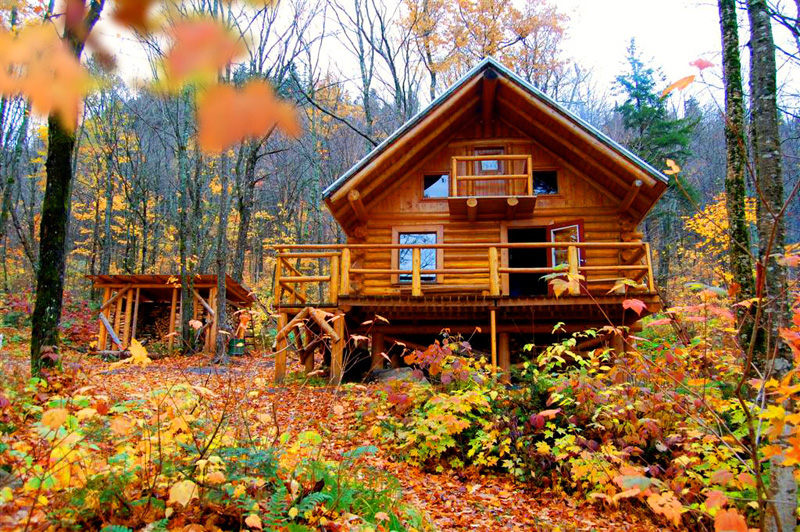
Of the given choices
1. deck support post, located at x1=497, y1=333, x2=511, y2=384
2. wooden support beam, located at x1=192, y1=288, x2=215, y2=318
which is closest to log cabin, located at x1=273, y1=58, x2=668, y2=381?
deck support post, located at x1=497, y1=333, x2=511, y2=384

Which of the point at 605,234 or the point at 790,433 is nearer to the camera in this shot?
the point at 790,433

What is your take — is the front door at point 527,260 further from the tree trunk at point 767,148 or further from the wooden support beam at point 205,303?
the wooden support beam at point 205,303

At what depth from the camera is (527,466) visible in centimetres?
618

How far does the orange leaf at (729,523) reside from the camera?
2.26m

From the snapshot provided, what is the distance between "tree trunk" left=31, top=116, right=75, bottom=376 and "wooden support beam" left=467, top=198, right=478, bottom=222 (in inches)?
320

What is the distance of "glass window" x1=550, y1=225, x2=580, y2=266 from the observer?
39.8 ft

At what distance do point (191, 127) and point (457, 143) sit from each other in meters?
11.5

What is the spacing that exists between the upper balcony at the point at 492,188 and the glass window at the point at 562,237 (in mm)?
A: 865

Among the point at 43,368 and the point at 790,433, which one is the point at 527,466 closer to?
the point at 790,433

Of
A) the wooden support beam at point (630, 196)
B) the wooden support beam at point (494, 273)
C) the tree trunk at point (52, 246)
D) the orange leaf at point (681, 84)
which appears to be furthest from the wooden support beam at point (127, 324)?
the orange leaf at point (681, 84)

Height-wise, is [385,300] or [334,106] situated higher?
[334,106]

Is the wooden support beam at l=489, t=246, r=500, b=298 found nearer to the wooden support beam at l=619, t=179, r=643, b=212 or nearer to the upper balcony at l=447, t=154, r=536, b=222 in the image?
the upper balcony at l=447, t=154, r=536, b=222

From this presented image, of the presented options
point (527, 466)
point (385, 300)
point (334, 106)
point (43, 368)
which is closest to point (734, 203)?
point (527, 466)

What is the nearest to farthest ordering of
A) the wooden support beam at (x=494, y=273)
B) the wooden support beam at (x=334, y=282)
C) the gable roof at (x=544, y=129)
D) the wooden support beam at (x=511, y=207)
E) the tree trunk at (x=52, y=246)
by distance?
the tree trunk at (x=52, y=246), the wooden support beam at (x=494, y=273), the wooden support beam at (x=334, y=282), the gable roof at (x=544, y=129), the wooden support beam at (x=511, y=207)
